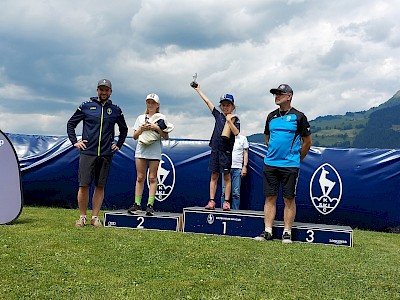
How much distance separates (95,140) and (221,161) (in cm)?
179

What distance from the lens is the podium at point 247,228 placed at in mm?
5656

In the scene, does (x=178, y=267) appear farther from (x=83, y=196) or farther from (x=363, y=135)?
(x=363, y=135)

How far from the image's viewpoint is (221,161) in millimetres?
6270

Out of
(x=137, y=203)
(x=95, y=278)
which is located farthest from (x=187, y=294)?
(x=137, y=203)

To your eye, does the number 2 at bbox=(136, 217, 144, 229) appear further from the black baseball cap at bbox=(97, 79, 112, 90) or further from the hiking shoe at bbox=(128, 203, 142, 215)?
the black baseball cap at bbox=(97, 79, 112, 90)

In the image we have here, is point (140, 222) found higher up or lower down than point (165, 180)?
lower down

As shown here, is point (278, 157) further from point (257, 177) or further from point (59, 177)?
point (59, 177)

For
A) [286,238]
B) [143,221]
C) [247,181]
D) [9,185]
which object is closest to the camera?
[286,238]

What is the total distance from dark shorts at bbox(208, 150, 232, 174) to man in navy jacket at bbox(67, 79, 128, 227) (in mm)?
1421

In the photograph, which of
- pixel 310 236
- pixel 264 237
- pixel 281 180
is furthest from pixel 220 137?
pixel 310 236

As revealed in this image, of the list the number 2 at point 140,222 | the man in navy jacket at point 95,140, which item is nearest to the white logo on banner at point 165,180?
the number 2 at point 140,222

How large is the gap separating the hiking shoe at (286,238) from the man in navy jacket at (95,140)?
8.20ft

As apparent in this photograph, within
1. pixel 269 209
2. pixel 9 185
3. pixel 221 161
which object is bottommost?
pixel 269 209

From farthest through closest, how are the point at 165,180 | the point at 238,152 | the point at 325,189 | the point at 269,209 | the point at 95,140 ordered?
the point at 165,180 < the point at 238,152 < the point at 325,189 < the point at 95,140 < the point at 269,209
